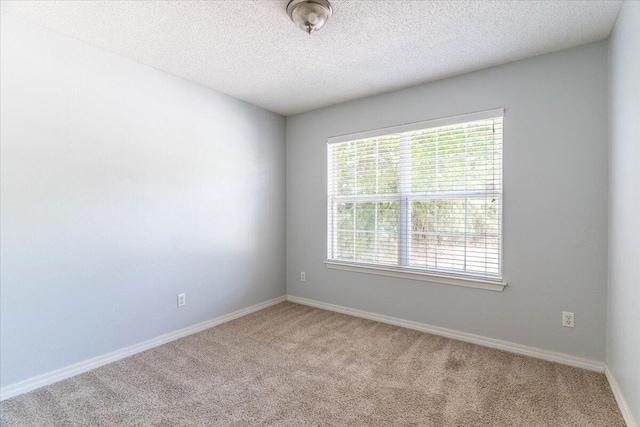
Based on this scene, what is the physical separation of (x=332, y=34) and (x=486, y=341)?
111 inches

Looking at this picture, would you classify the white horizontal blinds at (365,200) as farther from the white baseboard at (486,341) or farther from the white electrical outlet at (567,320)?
the white electrical outlet at (567,320)

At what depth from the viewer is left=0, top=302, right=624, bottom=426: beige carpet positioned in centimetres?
183

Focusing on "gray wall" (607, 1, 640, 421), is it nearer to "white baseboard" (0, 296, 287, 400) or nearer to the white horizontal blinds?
the white horizontal blinds

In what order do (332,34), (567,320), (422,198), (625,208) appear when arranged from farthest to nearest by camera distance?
(422,198)
(567,320)
(332,34)
(625,208)

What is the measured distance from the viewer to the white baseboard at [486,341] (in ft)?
7.83

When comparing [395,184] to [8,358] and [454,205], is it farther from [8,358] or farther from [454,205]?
[8,358]

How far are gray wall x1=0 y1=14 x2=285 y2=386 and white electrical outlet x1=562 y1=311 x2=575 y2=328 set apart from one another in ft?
9.88

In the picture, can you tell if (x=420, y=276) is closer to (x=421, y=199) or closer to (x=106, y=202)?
(x=421, y=199)

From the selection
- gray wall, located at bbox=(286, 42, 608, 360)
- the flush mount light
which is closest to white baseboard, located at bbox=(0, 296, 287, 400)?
gray wall, located at bbox=(286, 42, 608, 360)

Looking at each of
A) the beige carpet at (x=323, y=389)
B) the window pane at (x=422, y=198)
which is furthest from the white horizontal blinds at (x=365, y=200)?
the beige carpet at (x=323, y=389)

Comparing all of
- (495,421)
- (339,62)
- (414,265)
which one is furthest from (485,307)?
(339,62)

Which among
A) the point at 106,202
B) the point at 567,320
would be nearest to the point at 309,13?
the point at 106,202

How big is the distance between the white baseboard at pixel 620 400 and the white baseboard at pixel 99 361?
3.17m

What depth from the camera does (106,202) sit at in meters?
2.52
